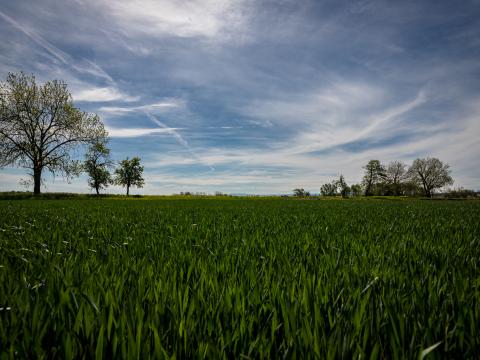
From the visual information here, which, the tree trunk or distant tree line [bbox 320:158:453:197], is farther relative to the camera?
distant tree line [bbox 320:158:453:197]

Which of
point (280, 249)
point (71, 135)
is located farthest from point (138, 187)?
point (280, 249)

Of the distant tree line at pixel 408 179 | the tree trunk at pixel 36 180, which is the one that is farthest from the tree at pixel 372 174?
the tree trunk at pixel 36 180

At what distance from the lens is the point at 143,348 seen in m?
0.98

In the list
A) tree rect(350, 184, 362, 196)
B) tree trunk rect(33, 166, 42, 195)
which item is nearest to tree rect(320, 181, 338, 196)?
tree rect(350, 184, 362, 196)

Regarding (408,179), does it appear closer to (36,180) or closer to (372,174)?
(372,174)

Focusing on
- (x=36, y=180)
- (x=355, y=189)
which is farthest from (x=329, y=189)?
(x=36, y=180)

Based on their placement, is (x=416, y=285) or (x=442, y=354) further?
(x=416, y=285)

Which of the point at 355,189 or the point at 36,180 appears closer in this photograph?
the point at 36,180

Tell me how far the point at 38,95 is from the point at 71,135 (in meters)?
7.36

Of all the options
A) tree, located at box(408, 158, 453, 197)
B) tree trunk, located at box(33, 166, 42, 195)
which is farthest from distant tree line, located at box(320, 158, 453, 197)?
tree trunk, located at box(33, 166, 42, 195)

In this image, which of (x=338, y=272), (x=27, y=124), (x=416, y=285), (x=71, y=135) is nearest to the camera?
(x=416, y=285)

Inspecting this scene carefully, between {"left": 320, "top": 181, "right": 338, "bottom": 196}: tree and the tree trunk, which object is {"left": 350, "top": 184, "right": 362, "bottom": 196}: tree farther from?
the tree trunk

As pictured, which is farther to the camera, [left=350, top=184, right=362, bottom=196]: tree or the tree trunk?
[left=350, top=184, right=362, bottom=196]: tree

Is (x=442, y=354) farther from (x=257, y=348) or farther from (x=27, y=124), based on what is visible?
(x=27, y=124)
